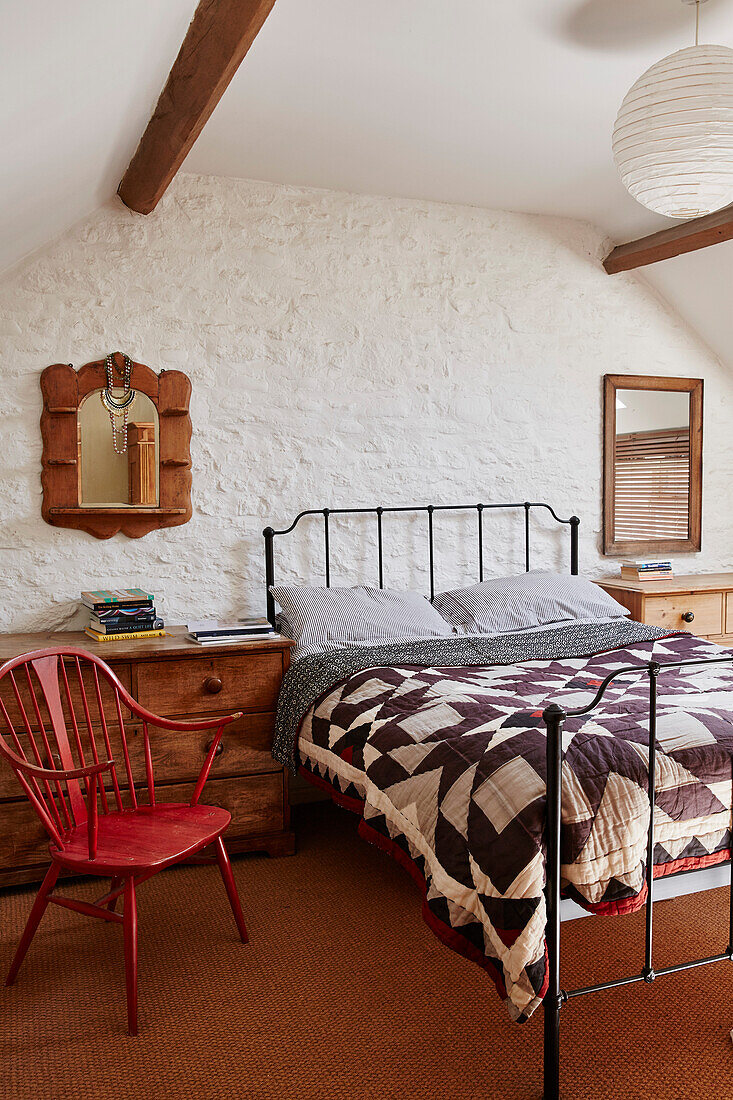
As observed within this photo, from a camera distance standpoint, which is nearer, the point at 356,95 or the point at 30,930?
the point at 30,930

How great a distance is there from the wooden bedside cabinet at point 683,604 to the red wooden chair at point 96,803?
2.12 metres

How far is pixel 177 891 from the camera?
2.80 metres

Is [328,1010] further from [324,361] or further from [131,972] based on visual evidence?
[324,361]

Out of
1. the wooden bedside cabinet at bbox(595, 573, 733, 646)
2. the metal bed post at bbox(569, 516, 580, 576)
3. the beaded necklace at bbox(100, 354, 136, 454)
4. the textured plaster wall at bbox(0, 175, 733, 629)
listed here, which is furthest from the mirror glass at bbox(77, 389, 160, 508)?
the wooden bedside cabinet at bbox(595, 573, 733, 646)

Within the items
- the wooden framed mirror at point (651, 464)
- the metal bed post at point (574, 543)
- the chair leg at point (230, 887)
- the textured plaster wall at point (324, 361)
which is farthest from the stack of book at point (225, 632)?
the wooden framed mirror at point (651, 464)

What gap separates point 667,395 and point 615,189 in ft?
3.61

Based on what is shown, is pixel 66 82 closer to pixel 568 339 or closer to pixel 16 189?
pixel 16 189

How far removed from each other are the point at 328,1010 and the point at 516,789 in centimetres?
83

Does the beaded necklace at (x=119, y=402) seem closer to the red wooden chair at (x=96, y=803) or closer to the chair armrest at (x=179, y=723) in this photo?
the red wooden chair at (x=96, y=803)

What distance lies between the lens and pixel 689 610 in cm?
393

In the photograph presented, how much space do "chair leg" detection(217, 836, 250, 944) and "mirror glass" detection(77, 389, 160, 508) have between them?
4.95 ft

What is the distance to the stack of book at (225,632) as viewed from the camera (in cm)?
299

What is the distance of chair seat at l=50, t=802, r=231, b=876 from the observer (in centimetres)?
207

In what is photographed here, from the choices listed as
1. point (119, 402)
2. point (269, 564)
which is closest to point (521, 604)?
point (269, 564)
